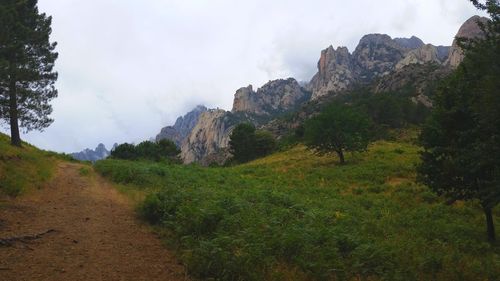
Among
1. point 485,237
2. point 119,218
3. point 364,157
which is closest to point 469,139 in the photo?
point 485,237

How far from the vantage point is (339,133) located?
1721 inches

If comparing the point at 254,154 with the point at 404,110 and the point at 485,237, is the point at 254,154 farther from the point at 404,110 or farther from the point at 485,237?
the point at 485,237

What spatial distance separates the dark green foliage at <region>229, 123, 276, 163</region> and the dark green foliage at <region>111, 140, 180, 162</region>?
11.0m

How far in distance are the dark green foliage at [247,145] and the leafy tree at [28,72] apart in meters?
47.6

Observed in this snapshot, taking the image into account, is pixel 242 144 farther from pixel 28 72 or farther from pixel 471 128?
pixel 471 128

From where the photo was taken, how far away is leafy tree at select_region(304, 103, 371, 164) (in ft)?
143

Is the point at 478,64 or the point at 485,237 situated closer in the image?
the point at 478,64

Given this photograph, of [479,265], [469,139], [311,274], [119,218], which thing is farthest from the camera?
[469,139]

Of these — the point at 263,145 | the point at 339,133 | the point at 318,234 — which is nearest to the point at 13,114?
the point at 318,234

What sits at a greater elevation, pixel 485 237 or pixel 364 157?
pixel 364 157

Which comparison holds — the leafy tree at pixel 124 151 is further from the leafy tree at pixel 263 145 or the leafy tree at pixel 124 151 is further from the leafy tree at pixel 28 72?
the leafy tree at pixel 28 72

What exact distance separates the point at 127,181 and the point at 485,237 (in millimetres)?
17410

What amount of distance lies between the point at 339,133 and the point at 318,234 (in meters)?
33.6

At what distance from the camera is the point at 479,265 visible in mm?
11289
